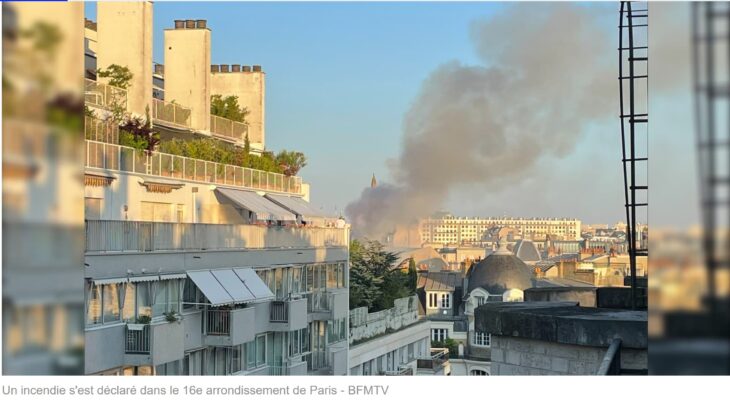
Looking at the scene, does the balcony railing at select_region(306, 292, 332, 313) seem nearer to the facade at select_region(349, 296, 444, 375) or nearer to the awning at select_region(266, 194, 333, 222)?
the awning at select_region(266, 194, 333, 222)

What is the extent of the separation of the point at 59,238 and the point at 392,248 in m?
39.4

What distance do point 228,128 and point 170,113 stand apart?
3.55 metres

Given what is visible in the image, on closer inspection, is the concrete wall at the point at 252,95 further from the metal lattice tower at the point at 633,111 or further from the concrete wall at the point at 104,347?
the metal lattice tower at the point at 633,111

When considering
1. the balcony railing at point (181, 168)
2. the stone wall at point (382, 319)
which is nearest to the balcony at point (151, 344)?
the balcony railing at point (181, 168)

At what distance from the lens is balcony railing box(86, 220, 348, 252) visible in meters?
14.9

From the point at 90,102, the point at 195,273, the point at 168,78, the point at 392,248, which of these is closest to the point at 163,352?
the point at 195,273

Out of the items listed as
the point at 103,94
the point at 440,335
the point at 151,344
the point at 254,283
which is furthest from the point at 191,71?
the point at 440,335

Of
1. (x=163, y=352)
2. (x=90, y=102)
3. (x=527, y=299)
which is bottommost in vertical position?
(x=163, y=352)

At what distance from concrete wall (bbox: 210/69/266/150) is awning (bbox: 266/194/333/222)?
6.18 feet

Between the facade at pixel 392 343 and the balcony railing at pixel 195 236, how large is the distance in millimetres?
3283

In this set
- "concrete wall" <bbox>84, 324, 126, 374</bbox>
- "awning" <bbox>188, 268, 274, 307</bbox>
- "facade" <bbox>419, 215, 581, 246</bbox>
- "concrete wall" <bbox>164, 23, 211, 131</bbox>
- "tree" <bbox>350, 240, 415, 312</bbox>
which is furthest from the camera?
"facade" <bbox>419, 215, 581, 246</bbox>

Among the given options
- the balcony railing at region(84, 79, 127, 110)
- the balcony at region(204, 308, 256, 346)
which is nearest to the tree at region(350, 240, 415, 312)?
the balcony railing at region(84, 79, 127, 110)
